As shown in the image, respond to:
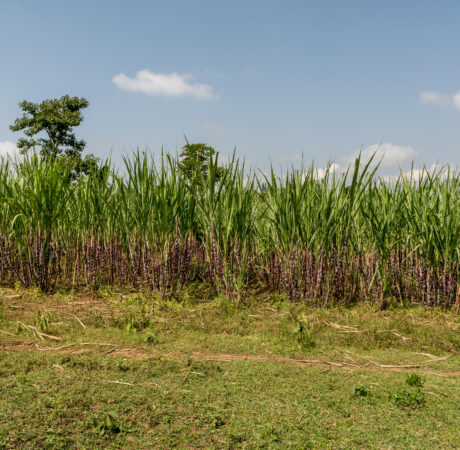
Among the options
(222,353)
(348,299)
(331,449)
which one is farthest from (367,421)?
(348,299)

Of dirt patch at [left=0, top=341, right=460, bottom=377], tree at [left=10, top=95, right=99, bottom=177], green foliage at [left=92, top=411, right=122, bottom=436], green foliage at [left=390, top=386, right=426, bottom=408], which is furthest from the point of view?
tree at [left=10, top=95, right=99, bottom=177]

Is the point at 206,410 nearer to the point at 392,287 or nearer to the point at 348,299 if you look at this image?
the point at 348,299

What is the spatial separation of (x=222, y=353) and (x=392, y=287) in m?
2.87

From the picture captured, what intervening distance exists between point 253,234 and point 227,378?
3260mm

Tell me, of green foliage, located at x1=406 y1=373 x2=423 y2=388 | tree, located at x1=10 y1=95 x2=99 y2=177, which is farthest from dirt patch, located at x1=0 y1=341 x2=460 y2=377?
tree, located at x1=10 y1=95 x2=99 y2=177

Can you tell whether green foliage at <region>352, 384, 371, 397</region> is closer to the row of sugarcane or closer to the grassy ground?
the grassy ground

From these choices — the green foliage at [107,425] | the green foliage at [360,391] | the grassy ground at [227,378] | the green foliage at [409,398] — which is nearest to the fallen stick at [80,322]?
the grassy ground at [227,378]

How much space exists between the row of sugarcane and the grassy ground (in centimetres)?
42

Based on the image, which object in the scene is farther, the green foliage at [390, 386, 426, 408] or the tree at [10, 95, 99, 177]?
the tree at [10, 95, 99, 177]

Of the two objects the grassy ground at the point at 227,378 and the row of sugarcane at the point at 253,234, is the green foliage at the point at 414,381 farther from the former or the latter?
the row of sugarcane at the point at 253,234

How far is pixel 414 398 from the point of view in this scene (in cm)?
268

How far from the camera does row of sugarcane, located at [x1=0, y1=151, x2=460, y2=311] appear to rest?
5078mm

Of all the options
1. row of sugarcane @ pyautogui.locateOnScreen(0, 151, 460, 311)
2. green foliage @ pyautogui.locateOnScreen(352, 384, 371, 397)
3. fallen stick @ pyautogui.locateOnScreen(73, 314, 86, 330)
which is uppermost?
row of sugarcane @ pyautogui.locateOnScreen(0, 151, 460, 311)

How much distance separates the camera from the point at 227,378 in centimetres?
299
